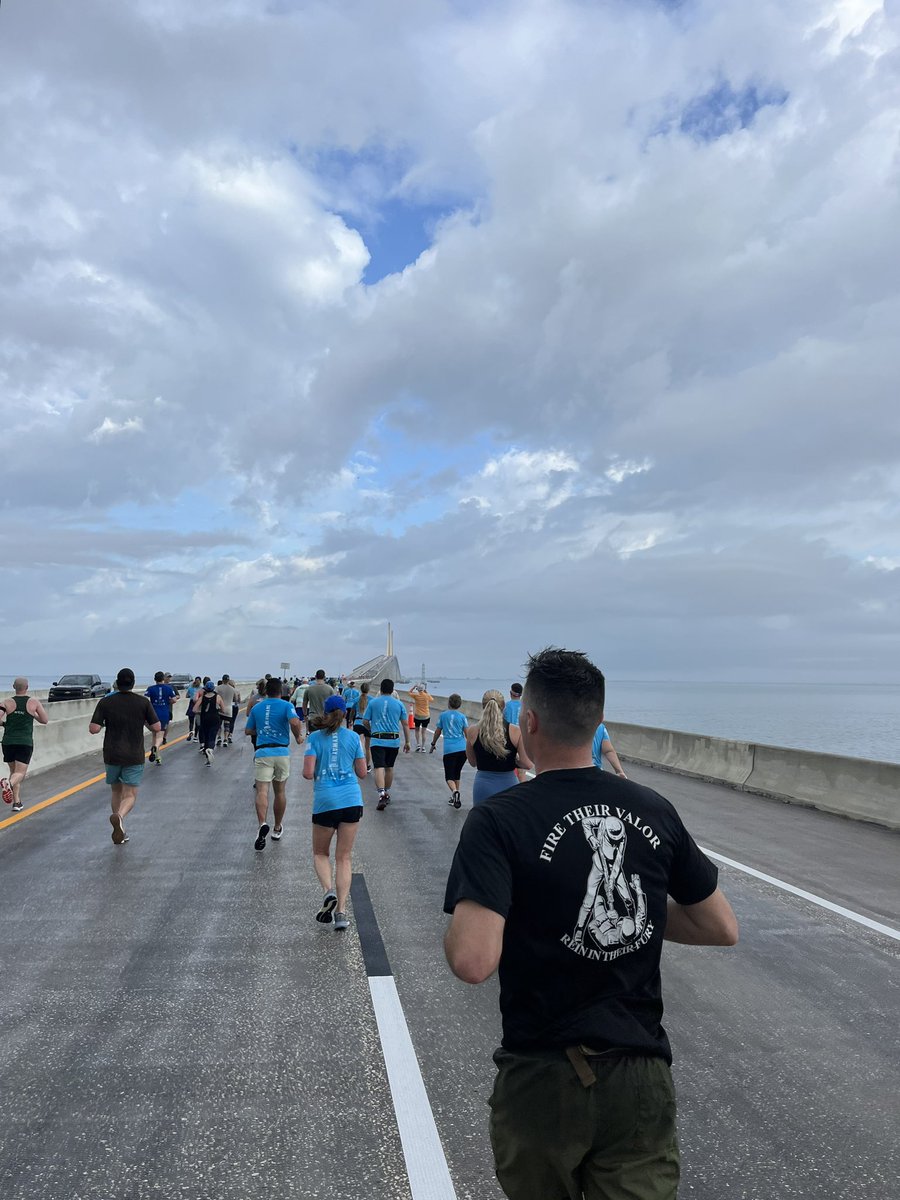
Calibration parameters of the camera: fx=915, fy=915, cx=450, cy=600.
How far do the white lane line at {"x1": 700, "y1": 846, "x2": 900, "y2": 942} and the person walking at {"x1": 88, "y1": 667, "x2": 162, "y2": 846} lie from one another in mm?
6503

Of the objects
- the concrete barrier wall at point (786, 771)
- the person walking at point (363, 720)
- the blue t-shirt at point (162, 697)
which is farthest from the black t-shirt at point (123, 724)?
the concrete barrier wall at point (786, 771)

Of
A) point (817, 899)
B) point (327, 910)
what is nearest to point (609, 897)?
point (327, 910)

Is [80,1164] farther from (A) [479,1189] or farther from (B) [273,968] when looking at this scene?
(B) [273,968]

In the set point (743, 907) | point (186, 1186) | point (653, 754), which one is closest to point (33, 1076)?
point (186, 1186)

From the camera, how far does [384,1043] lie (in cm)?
490

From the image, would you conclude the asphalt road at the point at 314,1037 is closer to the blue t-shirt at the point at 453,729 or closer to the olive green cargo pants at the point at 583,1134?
the olive green cargo pants at the point at 583,1134

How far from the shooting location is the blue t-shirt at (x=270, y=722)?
1061 centimetres

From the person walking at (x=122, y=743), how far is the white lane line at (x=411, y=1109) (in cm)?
599

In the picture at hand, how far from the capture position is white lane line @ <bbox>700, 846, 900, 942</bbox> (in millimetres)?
7336

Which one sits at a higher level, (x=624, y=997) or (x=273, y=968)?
(x=624, y=997)

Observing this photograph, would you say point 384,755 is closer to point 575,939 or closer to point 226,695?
point 226,695

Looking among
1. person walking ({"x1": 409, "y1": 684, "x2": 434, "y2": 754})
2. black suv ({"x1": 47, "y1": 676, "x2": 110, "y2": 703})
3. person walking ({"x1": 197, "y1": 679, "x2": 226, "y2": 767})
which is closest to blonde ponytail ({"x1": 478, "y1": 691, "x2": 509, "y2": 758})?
person walking ({"x1": 197, "y1": 679, "x2": 226, "y2": 767})

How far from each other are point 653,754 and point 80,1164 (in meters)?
19.3

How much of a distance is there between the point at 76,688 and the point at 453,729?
37.3 meters
